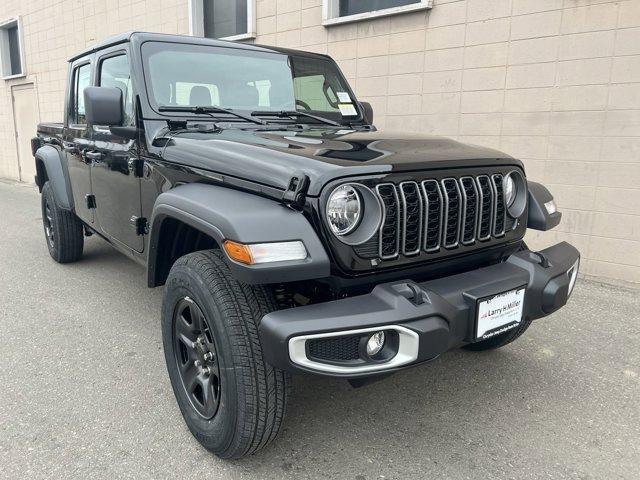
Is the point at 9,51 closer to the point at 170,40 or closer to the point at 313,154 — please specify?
the point at 170,40

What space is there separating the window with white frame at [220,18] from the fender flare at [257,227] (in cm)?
595

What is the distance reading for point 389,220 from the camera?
196 cm

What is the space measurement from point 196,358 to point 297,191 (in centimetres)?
96

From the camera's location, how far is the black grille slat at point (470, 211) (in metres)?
2.23

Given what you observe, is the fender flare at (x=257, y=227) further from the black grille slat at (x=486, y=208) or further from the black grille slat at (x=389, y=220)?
the black grille slat at (x=486, y=208)

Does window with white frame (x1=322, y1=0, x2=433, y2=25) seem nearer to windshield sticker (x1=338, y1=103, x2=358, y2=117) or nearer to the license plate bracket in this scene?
windshield sticker (x1=338, y1=103, x2=358, y2=117)

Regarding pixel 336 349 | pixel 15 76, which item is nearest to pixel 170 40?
pixel 336 349

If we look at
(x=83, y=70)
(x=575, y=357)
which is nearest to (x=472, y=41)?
(x=575, y=357)

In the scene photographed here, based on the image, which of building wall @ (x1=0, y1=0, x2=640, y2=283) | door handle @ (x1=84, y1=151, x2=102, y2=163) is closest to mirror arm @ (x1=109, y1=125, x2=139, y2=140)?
door handle @ (x1=84, y1=151, x2=102, y2=163)

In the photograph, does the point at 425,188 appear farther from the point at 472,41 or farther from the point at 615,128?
the point at 472,41

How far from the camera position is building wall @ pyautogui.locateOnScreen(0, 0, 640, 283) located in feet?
14.4

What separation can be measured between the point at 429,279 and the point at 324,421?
892mm

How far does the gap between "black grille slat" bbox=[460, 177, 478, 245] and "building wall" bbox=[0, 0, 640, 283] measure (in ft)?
9.68

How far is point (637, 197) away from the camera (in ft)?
14.4
